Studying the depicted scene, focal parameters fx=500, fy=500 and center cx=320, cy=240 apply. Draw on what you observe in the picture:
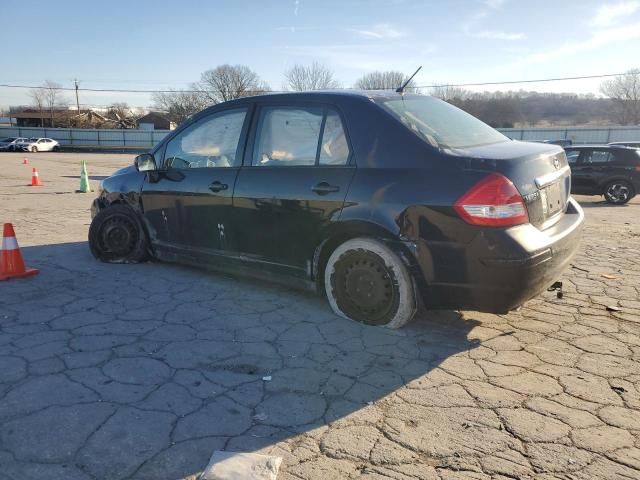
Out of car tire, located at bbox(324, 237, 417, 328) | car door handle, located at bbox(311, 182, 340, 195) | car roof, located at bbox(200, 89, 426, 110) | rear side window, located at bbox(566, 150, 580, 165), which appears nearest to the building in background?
rear side window, located at bbox(566, 150, 580, 165)

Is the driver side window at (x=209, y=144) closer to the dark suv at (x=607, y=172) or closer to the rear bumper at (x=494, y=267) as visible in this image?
the rear bumper at (x=494, y=267)

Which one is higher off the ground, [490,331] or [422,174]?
[422,174]

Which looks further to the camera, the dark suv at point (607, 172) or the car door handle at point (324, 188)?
the dark suv at point (607, 172)

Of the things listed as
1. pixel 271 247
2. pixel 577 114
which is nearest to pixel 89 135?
pixel 271 247

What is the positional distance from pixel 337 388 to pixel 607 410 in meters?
1.46

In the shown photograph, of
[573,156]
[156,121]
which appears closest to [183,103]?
[156,121]

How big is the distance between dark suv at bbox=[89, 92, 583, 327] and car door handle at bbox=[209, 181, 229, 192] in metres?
0.01

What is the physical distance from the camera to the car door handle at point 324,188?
3698 millimetres

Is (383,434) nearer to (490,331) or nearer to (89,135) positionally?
(490,331)

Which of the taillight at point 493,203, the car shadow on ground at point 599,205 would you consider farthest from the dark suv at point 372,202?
the car shadow on ground at point 599,205

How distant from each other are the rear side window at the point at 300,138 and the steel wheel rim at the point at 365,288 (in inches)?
29.8

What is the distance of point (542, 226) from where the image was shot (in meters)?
3.38

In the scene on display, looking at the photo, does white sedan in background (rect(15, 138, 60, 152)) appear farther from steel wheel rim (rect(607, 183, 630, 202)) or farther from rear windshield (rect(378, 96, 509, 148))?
rear windshield (rect(378, 96, 509, 148))

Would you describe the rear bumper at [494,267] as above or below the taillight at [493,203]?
below
